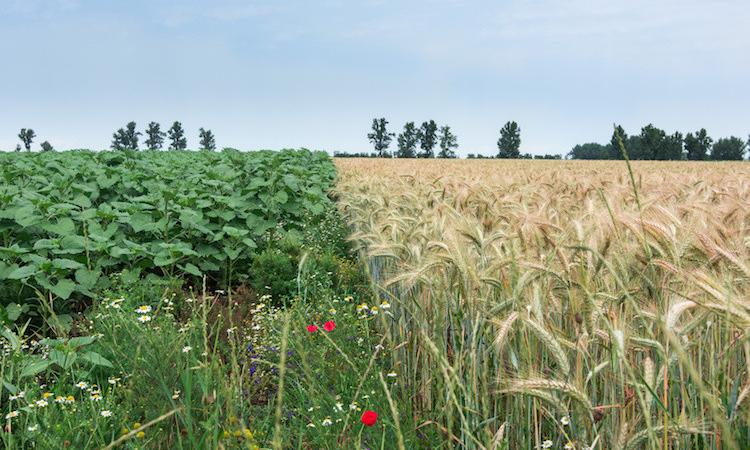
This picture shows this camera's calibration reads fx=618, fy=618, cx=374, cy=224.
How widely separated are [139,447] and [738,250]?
259cm

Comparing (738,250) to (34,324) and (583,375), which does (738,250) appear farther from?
(34,324)

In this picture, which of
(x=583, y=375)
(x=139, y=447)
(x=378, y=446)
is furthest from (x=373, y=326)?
(x=583, y=375)

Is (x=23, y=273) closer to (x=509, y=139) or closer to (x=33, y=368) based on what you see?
(x=33, y=368)

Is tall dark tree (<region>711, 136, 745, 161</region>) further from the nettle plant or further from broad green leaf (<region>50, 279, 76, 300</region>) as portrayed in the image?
broad green leaf (<region>50, 279, 76, 300</region>)

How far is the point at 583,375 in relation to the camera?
2.19 metres

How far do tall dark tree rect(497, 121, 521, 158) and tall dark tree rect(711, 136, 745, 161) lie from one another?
2800cm

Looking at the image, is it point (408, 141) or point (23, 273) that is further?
point (408, 141)

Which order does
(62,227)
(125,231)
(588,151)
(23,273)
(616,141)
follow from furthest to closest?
(588,151)
(616,141)
(125,231)
(62,227)
(23,273)

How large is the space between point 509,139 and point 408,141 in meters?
15.7

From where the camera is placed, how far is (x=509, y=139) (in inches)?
3787

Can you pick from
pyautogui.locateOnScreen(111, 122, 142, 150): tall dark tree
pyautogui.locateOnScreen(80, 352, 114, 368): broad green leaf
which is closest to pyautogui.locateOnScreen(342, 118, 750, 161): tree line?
pyautogui.locateOnScreen(111, 122, 142, 150): tall dark tree

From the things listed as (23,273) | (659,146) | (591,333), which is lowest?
(23,273)

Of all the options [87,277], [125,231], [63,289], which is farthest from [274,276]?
[125,231]

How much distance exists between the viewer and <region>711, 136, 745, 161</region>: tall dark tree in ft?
284
